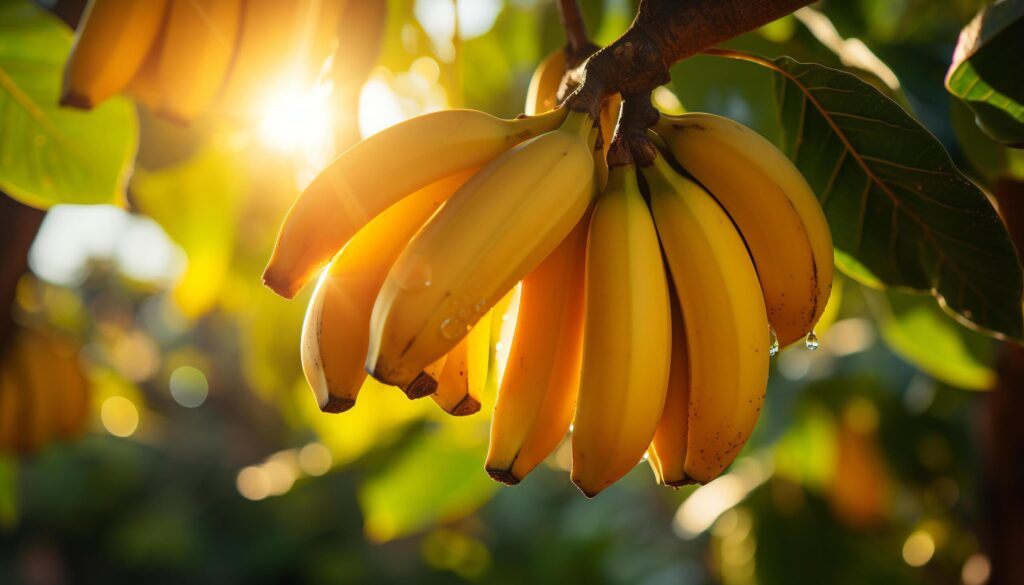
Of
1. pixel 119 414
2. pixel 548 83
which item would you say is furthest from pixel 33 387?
pixel 119 414

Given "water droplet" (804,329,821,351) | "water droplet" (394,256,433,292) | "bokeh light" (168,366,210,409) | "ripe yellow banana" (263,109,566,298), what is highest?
"ripe yellow banana" (263,109,566,298)

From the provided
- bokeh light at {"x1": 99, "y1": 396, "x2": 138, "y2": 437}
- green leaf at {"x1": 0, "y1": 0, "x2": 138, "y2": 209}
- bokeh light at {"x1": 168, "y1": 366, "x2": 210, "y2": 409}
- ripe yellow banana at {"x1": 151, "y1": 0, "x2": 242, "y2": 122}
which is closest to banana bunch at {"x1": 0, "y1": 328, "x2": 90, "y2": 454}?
green leaf at {"x1": 0, "y1": 0, "x2": 138, "y2": 209}

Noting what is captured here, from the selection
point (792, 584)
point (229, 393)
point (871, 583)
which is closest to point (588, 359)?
point (792, 584)

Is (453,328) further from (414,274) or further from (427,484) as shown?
(427,484)

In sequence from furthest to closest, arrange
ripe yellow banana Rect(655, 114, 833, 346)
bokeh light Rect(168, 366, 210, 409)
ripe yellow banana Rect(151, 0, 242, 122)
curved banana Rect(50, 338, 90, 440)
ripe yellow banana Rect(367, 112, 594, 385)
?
bokeh light Rect(168, 366, 210, 409) → curved banana Rect(50, 338, 90, 440) → ripe yellow banana Rect(151, 0, 242, 122) → ripe yellow banana Rect(655, 114, 833, 346) → ripe yellow banana Rect(367, 112, 594, 385)

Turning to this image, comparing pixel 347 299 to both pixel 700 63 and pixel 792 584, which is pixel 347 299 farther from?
pixel 792 584

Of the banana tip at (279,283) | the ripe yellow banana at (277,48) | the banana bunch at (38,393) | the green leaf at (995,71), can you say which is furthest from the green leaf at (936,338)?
the banana bunch at (38,393)

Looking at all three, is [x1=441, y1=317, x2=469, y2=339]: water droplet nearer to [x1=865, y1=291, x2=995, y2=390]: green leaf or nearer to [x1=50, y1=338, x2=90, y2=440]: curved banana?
[x1=865, y1=291, x2=995, y2=390]: green leaf
